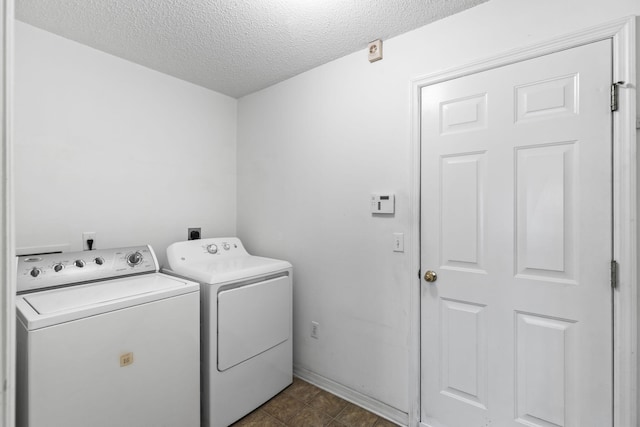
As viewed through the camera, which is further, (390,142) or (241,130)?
(241,130)

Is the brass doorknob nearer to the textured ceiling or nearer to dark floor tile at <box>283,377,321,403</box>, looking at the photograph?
dark floor tile at <box>283,377,321,403</box>

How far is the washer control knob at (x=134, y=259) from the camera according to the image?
184 cm

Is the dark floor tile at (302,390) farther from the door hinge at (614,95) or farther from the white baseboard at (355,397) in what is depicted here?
the door hinge at (614,95)

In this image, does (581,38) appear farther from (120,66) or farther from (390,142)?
(120,66)

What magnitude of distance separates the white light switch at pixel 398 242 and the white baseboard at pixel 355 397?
976 mm

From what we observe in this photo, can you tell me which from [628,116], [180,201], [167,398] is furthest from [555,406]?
[180,201]

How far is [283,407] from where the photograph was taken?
1.96 meters

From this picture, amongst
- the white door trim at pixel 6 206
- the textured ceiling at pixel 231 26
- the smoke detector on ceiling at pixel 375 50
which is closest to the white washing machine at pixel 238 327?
the white door trim at pixel 6 206

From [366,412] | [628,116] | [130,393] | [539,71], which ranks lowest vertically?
[366,412]

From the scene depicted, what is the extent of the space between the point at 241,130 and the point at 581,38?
7.84 feet

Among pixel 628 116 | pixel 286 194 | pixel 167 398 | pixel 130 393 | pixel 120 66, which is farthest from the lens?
pixel 286 194

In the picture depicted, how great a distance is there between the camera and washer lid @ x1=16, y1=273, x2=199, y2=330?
1.21 metres

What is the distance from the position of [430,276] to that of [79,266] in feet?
6.46

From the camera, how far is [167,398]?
152cm
